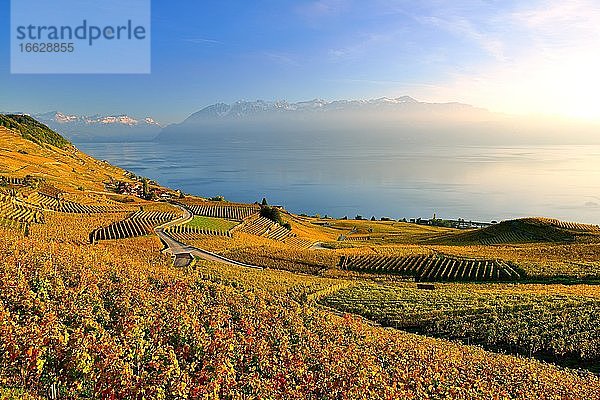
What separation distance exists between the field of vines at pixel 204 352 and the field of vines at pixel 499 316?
69.0 inches

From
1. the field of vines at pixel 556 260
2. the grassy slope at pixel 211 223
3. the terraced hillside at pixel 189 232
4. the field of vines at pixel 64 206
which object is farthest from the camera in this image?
the grassy slope at pixel 211 223

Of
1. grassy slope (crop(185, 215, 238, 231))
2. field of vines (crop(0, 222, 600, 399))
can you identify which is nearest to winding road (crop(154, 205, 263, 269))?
grassy slope (crop(185, 215, 238, 231))

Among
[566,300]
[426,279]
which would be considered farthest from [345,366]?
[426,279]

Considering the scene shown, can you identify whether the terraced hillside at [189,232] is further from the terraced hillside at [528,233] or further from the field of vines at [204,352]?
the terraced hillside at [528,233]

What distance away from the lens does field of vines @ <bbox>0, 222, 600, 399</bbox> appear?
8695 mm

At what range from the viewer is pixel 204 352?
1070 centimetres

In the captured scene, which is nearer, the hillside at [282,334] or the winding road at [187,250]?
the hillside at [282,334]

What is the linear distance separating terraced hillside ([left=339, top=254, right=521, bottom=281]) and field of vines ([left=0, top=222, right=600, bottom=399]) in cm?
1690

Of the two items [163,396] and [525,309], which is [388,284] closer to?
[525,309]

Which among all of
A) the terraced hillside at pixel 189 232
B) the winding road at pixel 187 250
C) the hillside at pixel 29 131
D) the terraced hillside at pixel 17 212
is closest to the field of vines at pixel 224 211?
the terraced hillside at pixel 189 232

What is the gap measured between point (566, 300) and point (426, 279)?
12320mm

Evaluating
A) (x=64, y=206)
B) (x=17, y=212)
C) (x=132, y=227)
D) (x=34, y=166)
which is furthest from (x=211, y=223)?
(x=34, y=166)

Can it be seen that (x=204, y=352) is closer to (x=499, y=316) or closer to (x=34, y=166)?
(x=499, y=316)

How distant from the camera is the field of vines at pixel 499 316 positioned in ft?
52.0
